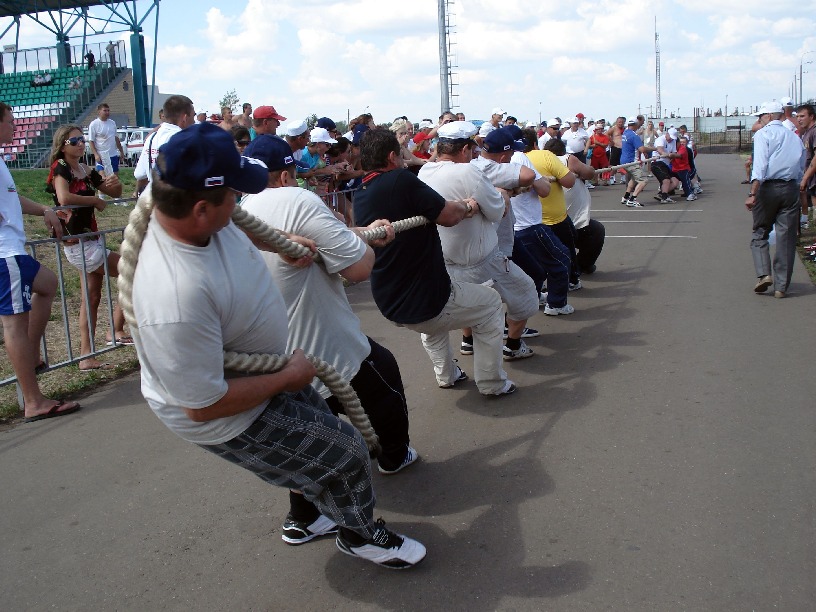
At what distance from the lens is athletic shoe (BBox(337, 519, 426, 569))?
3.32 m

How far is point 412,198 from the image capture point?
4.54 m

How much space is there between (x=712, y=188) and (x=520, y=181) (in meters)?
16.8

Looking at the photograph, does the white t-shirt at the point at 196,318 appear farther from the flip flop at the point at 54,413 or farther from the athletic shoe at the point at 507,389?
the flip flop at the point at 54,413

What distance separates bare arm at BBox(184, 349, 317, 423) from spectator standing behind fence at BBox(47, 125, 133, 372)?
421 cm

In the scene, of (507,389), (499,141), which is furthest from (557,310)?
(507,389)

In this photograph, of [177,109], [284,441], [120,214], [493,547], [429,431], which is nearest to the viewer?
[284,441]

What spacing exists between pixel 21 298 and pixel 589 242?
645 cm

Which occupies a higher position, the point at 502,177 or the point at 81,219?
the point at 502,177

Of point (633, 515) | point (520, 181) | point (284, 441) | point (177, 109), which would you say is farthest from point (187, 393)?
point (177, 109)

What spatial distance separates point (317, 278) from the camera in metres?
3.56

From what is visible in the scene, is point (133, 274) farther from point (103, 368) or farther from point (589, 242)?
point (589, 242)

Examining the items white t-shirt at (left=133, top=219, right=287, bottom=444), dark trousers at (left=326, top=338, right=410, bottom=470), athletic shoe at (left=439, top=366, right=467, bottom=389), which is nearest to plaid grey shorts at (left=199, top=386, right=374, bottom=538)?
white t-shirt at (left=133, top=219, right=287, bottom=444)

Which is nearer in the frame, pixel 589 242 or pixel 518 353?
pixel 518 353

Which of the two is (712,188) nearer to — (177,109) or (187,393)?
(177,109)
